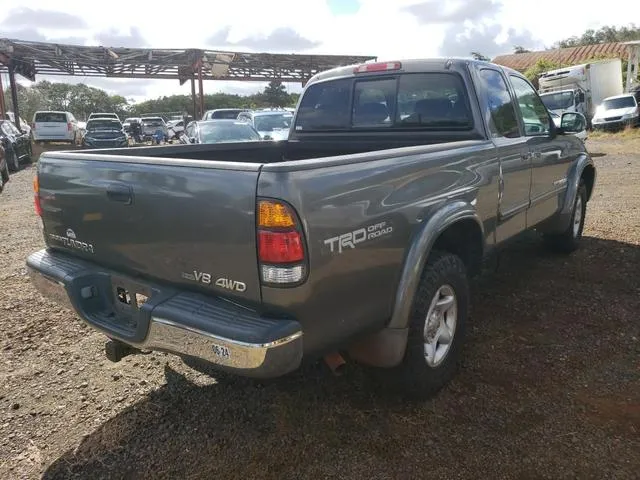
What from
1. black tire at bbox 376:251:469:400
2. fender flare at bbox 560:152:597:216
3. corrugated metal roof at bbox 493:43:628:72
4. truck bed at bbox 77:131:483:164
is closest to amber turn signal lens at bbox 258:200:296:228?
black tire at bbox 376:251:469:400

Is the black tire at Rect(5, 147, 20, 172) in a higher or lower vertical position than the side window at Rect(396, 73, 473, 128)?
lower

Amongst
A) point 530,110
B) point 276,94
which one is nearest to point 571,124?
point 530,110

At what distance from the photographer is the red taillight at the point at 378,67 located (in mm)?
4023

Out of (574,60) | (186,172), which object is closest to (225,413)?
(186,172)

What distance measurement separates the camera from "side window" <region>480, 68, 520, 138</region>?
383cm

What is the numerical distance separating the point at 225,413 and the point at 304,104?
2672mm

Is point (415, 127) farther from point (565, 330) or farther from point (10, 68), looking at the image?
point (10, 68)

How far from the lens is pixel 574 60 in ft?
115

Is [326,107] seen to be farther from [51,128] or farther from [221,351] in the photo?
[51,128]

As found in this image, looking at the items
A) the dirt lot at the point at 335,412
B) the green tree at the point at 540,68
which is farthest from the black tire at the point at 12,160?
the green tree at the point at 540,68

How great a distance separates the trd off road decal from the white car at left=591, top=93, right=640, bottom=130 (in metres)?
23.0

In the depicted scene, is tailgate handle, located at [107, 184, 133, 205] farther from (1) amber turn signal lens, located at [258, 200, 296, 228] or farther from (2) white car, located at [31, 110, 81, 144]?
(2) white car, located at [31, 110, 81, 144]

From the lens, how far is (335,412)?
2.97 metres

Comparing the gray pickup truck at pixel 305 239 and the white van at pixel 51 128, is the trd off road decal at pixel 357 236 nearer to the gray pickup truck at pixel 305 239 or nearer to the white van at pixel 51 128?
the gray pickup truck at pixel 305 239
